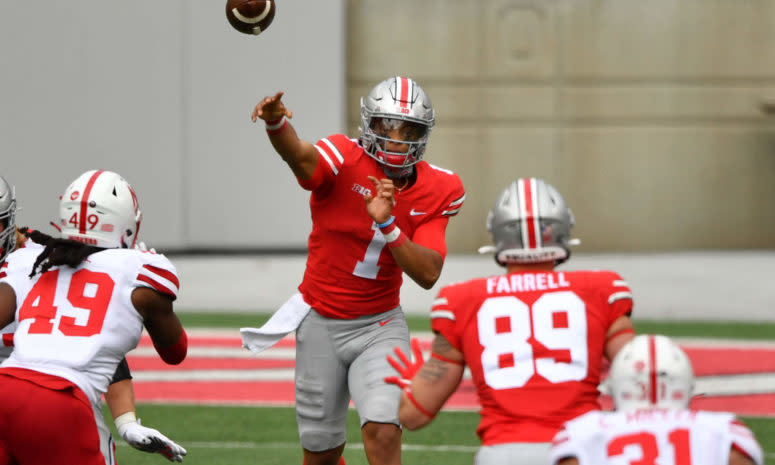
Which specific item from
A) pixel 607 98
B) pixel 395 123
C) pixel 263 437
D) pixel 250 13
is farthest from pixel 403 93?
pixel 607 98

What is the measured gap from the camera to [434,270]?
5332mm

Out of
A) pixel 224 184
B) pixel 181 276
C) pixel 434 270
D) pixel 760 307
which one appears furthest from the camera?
pixel 224 184

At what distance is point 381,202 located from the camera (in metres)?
5.07

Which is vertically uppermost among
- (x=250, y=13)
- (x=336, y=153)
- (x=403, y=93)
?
(x=250, y=13)

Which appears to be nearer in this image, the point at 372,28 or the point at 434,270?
the point at 434,270

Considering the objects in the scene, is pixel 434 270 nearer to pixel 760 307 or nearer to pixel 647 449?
pixel 647 449

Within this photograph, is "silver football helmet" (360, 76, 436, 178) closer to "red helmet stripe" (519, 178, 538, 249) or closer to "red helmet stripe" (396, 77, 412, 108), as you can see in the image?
"red helmet stripe" (396, 77, 412, 108)

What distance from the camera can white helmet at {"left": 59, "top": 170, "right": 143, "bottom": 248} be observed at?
15.5ft

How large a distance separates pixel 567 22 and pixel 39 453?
13120 mm

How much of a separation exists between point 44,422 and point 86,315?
0.42 m

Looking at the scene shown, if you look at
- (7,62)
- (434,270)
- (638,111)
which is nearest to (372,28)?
(638,111)

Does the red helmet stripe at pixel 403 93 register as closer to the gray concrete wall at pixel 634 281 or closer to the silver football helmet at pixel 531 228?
the silver football helmet at pixel 531 228

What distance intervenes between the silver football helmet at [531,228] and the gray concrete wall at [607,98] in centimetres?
1237

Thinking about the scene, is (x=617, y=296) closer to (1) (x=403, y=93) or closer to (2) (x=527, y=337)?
(2) (x=527, y=337)
